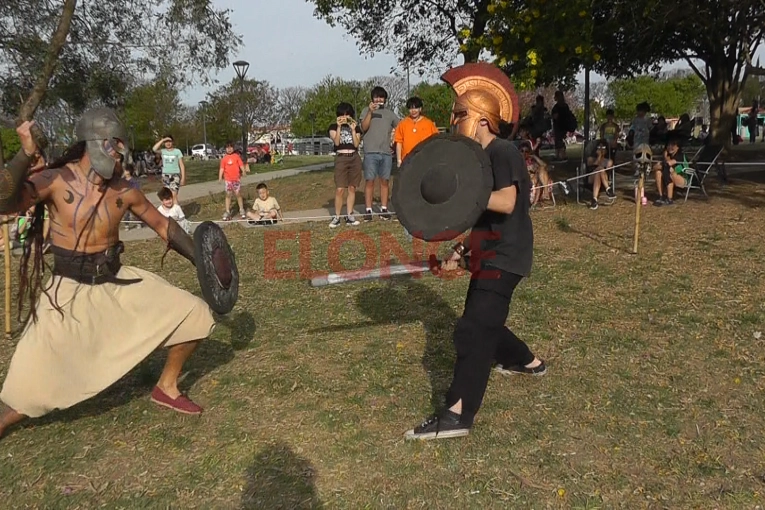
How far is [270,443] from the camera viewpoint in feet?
11.8

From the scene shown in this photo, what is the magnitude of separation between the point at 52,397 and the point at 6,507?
1.81 feet

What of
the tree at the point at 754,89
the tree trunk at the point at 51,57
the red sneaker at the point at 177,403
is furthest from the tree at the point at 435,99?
the red sneaker at the point at 177,403

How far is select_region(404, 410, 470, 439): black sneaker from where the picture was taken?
352 cm

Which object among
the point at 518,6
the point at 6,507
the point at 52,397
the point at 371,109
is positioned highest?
the point at 518,6

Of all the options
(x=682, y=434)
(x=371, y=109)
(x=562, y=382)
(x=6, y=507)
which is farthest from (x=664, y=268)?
(x=6, y=507)

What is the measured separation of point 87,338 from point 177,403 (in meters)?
0.78

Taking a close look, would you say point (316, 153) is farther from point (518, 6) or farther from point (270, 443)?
point (270, 443)

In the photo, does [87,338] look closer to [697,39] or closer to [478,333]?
[478,333]

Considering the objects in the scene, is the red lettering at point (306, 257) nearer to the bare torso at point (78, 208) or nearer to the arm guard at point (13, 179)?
the bare torso at point (78, 208)

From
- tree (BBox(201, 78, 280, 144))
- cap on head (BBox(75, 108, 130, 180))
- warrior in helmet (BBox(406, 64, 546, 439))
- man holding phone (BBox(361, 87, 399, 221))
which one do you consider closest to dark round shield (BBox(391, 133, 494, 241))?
warrior in helmet (BBox(406, 64, 546, 439))

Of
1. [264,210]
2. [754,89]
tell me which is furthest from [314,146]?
[264,210]

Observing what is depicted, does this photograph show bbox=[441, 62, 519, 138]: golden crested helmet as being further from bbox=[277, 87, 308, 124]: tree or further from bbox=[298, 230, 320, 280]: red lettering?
bbox=[277, 87, 308, 124]: tree

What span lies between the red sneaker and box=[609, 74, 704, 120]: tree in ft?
209

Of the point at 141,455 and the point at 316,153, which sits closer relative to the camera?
the point at 141,455
